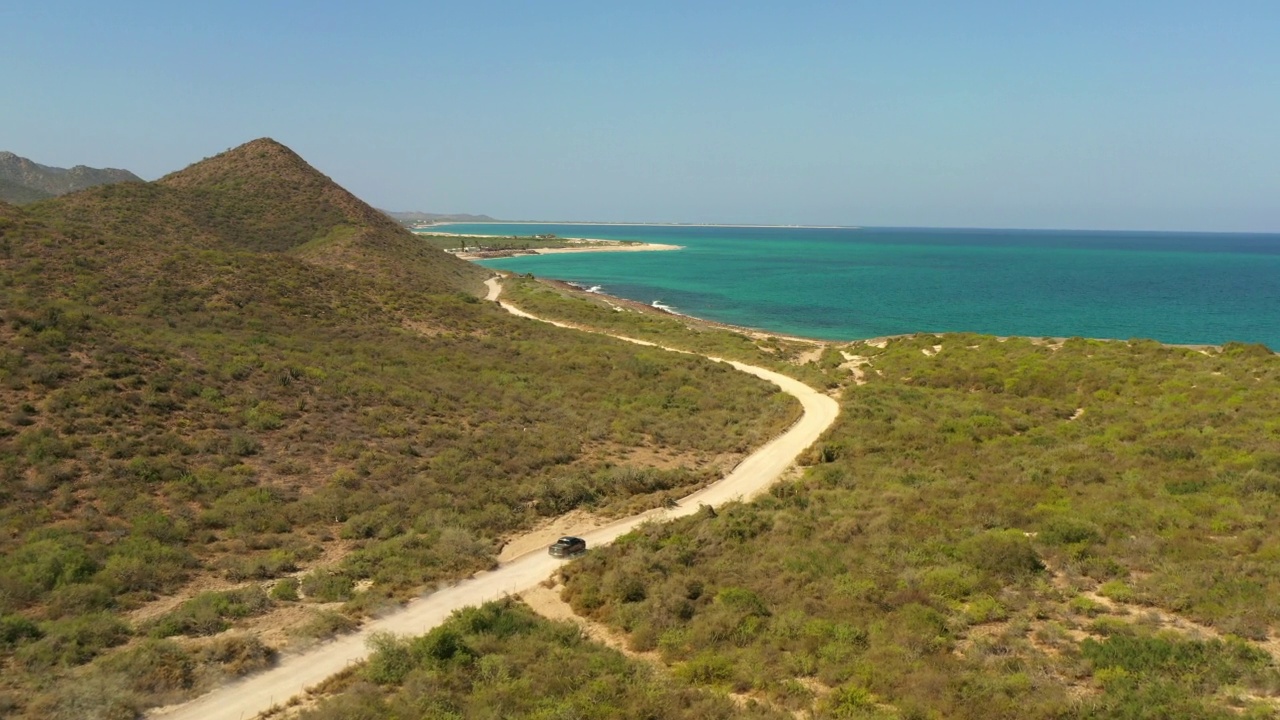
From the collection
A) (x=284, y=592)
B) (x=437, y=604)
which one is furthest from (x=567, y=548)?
(x=284, y=592)

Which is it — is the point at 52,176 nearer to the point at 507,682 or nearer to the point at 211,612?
the point at 211,612

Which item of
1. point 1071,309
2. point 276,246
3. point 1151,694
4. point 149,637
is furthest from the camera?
point 1071,309

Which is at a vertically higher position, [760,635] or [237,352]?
[237,352]

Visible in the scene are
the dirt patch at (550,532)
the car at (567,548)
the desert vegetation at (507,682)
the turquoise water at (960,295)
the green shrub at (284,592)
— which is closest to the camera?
the desert vegetation at (507,682)

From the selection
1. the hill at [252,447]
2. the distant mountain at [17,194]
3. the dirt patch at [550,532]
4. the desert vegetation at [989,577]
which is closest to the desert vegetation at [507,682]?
the desert vegetation at [989,577]

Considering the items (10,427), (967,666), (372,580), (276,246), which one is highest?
(276,246)

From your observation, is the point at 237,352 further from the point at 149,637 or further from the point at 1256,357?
the point at 1256,357

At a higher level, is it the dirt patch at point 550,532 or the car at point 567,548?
the car at point 567,548

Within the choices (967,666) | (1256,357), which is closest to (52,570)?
(967,666)

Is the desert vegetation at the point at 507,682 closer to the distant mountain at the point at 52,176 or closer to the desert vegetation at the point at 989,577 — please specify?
the desert vegetation at the point at 989,577
